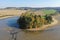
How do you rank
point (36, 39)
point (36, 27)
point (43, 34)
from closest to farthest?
1. point (36, 39)
2. point (43, 34)
3. point (36, 27)

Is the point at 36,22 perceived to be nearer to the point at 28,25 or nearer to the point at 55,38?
the point at 28,25

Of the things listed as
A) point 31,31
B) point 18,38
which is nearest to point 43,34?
point 31,31

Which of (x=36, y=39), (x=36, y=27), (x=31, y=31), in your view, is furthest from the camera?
(x=36, y=27)

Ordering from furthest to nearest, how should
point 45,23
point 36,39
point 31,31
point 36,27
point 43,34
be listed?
point 45,23 < point 36,27 < point 31,31 < point 43,34 < point 36,39

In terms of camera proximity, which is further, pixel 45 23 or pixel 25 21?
pixel 45 23

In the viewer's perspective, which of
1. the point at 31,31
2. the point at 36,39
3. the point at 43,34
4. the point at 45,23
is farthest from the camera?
the point at 45,23

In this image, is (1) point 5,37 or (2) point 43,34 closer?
(1) point 5,37

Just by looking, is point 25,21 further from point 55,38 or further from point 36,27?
point 55,38

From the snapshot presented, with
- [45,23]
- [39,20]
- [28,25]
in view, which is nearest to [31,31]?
[28,25]

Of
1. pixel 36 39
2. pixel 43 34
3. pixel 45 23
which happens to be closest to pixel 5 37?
pixel 36 39
